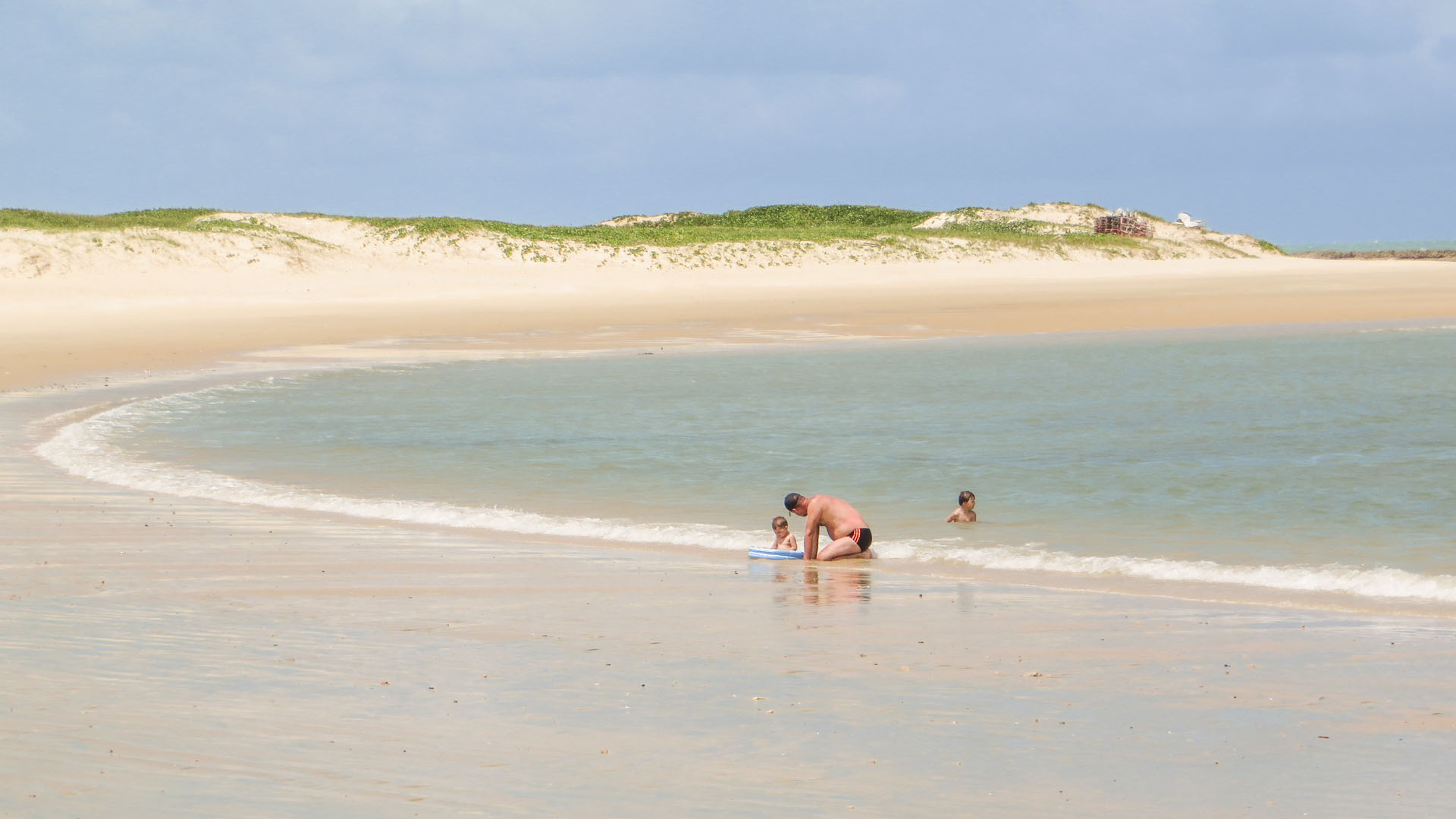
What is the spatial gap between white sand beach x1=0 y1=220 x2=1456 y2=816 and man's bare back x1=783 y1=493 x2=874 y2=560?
0.21m

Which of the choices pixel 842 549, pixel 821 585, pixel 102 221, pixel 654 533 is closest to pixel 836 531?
pixel 842 549

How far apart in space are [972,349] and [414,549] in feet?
66.7

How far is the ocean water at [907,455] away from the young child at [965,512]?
101mm

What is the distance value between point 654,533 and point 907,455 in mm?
5057

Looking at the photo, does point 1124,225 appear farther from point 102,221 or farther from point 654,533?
point 654,533

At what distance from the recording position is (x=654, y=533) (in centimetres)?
1138

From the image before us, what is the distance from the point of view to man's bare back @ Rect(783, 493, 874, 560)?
405 inches

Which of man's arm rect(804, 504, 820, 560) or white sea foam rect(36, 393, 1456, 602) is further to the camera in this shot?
man's arm rect(804, 504, 820, 560)

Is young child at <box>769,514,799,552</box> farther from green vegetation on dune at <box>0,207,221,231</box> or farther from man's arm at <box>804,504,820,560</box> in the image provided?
green vegetation on dune at <box>0,207,221,231</box>

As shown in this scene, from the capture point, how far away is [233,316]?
3619 cm

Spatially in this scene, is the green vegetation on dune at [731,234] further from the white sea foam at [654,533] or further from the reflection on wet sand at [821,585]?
the reflection on wet sand at [821,585]

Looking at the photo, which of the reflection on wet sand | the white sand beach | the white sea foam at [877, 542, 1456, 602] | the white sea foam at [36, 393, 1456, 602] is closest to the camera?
the white sand beach

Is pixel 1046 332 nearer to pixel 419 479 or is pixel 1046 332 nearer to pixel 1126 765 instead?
pixel 419 479

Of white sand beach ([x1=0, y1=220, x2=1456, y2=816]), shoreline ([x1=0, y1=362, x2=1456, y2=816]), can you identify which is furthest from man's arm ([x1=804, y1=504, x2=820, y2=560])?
shoreline ([x1=0, y1=362, x2=1456, y2=816])
